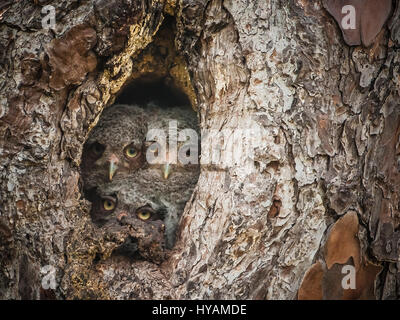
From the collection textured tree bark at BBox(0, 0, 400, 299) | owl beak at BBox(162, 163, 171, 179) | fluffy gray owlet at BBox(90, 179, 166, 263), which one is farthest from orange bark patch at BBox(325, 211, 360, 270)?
owl beak at BBox(162, 163, 171, 179)

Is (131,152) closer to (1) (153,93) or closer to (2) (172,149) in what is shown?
(2) (172,149)

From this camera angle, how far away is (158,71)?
2619mm

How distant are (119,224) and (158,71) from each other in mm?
1048

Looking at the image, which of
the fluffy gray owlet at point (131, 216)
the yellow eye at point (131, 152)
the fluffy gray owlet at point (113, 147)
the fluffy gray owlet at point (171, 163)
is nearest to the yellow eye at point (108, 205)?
the fluffy gray owlet at point (131, 216)

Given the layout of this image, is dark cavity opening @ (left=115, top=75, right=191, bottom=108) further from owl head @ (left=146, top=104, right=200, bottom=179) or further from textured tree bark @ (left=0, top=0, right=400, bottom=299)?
textured tree bark @ (left=0, top=0, right=400, bottom=299)

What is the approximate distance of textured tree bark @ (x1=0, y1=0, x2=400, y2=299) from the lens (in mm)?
1873

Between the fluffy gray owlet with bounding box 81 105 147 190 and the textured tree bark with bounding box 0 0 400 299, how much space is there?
0.51 m

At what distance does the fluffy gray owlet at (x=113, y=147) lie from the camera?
2.57m

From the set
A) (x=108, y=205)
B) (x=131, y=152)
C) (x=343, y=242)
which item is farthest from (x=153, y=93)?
(x=343, y=242)

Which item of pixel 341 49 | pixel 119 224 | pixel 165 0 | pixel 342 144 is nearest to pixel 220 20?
pixel 165 0

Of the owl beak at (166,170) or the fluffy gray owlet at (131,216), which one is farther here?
the owl beak at (166,170)

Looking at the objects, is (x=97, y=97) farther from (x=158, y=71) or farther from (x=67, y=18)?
(x=158, y=71)

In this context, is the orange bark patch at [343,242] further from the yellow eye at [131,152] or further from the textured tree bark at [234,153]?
the yellow eye at [131,152]

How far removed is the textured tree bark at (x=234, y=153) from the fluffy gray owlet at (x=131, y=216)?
75mm
